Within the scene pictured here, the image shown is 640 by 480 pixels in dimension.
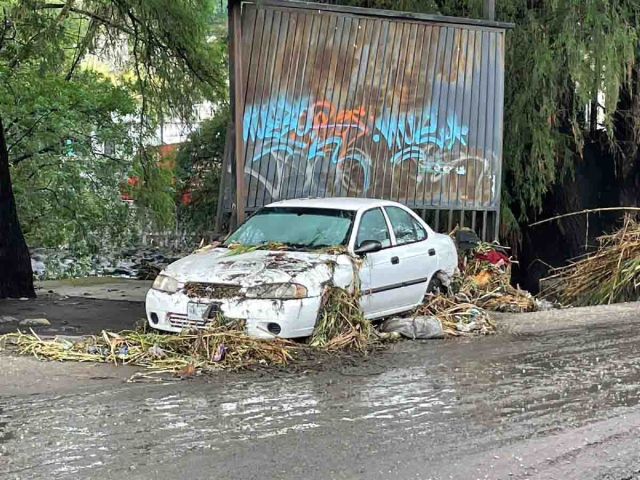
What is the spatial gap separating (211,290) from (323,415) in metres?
2.50

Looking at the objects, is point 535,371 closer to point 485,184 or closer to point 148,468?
point 148,468

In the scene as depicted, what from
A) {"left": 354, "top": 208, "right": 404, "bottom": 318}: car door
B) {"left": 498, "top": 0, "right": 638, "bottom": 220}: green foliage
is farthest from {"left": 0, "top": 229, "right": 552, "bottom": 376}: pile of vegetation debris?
{"left": 498, "top": 0, "right": 638, "bottom": 220}: green foliage

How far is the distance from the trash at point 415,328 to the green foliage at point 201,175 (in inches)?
538

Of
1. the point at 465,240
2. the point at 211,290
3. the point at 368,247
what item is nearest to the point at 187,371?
the point at 211,290

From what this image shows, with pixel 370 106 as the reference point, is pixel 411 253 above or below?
below

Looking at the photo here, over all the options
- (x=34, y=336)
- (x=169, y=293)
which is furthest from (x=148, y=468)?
(x=34, y=336)

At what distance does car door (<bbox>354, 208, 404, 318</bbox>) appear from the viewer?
930 cm

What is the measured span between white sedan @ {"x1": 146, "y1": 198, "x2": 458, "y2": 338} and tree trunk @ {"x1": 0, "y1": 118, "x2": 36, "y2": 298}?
16.1 ft

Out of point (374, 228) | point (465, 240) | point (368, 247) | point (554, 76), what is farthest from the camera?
point (554, 76)

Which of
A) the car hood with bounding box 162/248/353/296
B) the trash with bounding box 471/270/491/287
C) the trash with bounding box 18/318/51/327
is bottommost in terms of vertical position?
the trash with bounding box 18/318/51/327

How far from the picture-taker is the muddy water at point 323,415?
5223mm

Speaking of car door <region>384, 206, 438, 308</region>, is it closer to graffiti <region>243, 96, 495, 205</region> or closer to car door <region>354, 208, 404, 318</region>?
car door <region>354, 208, 404, 318</region>

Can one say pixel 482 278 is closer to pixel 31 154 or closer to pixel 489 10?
pixel 489 10

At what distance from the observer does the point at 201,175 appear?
23.0 meters
